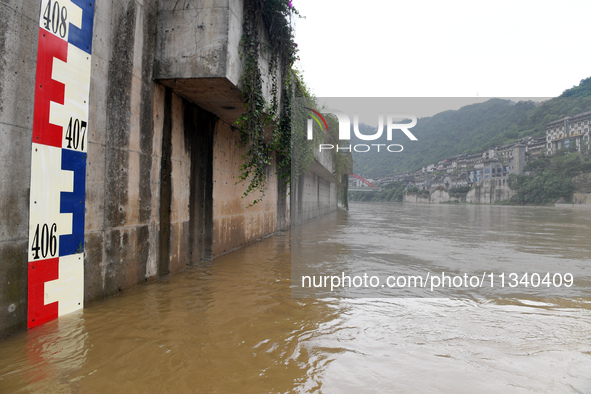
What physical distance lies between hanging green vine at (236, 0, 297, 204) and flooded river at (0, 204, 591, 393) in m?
2.69

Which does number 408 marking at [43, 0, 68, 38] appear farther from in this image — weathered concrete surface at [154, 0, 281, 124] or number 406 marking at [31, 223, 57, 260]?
number 406 marking at [31, 223, 57, 260]

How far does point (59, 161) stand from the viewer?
3611 millimetres

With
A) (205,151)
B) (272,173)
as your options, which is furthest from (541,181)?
(205,151)

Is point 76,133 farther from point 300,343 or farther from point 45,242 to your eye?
point 300,343

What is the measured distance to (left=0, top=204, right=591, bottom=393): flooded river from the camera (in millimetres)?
2566

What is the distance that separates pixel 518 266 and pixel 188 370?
6926 mm

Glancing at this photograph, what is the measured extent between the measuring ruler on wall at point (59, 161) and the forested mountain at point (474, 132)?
8257 cm

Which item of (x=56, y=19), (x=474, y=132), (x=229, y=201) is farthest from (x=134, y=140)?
(x=474, y=132)

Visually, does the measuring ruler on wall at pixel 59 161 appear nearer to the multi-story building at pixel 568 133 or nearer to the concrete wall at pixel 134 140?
the concrete wall at pixel 134 140

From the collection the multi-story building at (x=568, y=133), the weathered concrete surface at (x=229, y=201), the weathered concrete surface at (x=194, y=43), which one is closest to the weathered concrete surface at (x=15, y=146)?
the weathered concrete surface at (x=194, y=43)

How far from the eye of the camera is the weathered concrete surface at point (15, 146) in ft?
9.88

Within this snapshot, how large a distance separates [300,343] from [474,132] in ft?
391

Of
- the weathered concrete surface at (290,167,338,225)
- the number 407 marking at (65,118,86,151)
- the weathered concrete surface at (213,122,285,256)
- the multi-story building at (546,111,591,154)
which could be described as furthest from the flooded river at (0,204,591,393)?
the multi-story building at (546,111,591,154)

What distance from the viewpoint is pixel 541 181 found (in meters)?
66.5
